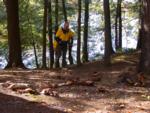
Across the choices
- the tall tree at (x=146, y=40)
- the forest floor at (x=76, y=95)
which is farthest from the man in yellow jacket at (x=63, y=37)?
the tall tree at (x=146, y=40)

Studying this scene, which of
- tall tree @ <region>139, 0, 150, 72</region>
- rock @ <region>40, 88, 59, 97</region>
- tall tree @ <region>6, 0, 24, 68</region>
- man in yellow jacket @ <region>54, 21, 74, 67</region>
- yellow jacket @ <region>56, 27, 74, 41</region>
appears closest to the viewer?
rock @ <region>40, 88, 59, 97</region>

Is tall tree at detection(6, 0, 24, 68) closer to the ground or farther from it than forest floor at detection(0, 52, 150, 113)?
farther from it

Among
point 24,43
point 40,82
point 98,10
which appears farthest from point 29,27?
point 40,82

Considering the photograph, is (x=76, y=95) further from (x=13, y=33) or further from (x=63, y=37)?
(x=13, y=33)

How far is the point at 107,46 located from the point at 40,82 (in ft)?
14.8

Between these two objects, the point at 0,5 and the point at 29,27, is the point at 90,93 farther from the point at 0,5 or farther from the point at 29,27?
the point at 29,27

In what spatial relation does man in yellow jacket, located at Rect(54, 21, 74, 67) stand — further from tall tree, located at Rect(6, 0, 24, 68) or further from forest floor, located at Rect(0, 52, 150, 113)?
forest floor, located at Rect(0, 52, 150, 113)

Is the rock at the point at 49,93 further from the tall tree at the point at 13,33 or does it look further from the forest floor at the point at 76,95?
the tall tree at the point at 13,33

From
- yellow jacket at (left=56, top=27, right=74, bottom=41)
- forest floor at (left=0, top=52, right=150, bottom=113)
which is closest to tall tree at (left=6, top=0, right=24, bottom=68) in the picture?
yellow jacket at (left=56, top=27, right=74, bottom=41)

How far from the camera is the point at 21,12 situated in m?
31.4

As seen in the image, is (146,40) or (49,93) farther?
(146,40)

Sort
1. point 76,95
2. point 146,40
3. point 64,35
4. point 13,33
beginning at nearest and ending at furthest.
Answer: point 76,95 → point 146,40 → point 64,35 → point 13,33

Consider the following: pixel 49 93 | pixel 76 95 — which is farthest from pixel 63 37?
pixel 49 93

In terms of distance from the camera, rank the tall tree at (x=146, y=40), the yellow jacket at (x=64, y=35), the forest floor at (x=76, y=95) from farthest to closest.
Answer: the yellow jacket at (x=64, y=35), the tall tree at (x=146, y=40), the forest floor at (x=76, y=95)
